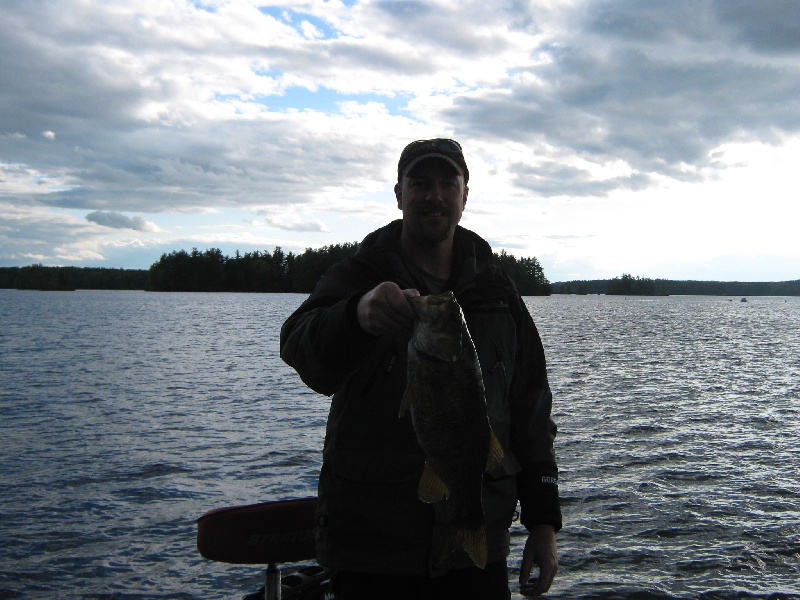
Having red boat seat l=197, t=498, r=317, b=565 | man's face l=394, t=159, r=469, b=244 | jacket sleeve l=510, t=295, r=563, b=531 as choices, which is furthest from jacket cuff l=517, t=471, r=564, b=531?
red boat seat l=197, t=498, r=317, b=565

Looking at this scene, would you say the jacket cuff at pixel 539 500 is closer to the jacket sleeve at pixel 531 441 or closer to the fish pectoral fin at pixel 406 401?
the jacket sleeve at pixel 531 441

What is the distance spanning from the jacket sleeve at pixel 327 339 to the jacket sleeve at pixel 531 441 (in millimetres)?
1149

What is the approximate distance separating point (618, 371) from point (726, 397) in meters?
7.34

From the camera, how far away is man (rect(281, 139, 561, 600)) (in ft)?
11.1

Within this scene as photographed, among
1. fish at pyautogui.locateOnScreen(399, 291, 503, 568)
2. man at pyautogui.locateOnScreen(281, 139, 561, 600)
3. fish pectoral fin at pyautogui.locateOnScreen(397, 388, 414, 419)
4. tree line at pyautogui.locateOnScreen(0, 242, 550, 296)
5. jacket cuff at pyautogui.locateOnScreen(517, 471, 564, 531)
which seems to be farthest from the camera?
tree line at pyautogui.locateOnScreen(0, 242, 550, 296)

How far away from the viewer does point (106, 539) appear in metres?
11.2

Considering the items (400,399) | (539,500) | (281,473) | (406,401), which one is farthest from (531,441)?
(281,473)

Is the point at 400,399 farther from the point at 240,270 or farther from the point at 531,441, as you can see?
the point at 240,270

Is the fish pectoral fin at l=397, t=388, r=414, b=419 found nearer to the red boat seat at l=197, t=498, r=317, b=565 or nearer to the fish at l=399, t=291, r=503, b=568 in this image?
the fish at l=399, t=291, r=503, b=568

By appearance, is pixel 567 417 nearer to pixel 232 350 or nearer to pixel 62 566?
pixel 62 566

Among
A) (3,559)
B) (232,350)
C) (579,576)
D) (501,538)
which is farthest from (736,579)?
(232,350)

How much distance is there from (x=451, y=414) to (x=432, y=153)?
1629 mm

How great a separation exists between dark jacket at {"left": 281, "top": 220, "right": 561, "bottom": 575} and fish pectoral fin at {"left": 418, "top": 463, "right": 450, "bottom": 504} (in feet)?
0.86

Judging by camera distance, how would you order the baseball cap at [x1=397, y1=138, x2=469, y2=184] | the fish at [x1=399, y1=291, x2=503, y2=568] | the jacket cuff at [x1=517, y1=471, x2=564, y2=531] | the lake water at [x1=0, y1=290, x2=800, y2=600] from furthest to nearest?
the lake water at [x1=0, y1=290, x2=800, y2=600]
the jacket cuff at [x1=517, y1=471, x2=564, y2=531]
the baseball cap at [x1=397, y1=138, x2=469, y2=184]
the fish at [x1=399, y1=291, x2=503, y2=568]
